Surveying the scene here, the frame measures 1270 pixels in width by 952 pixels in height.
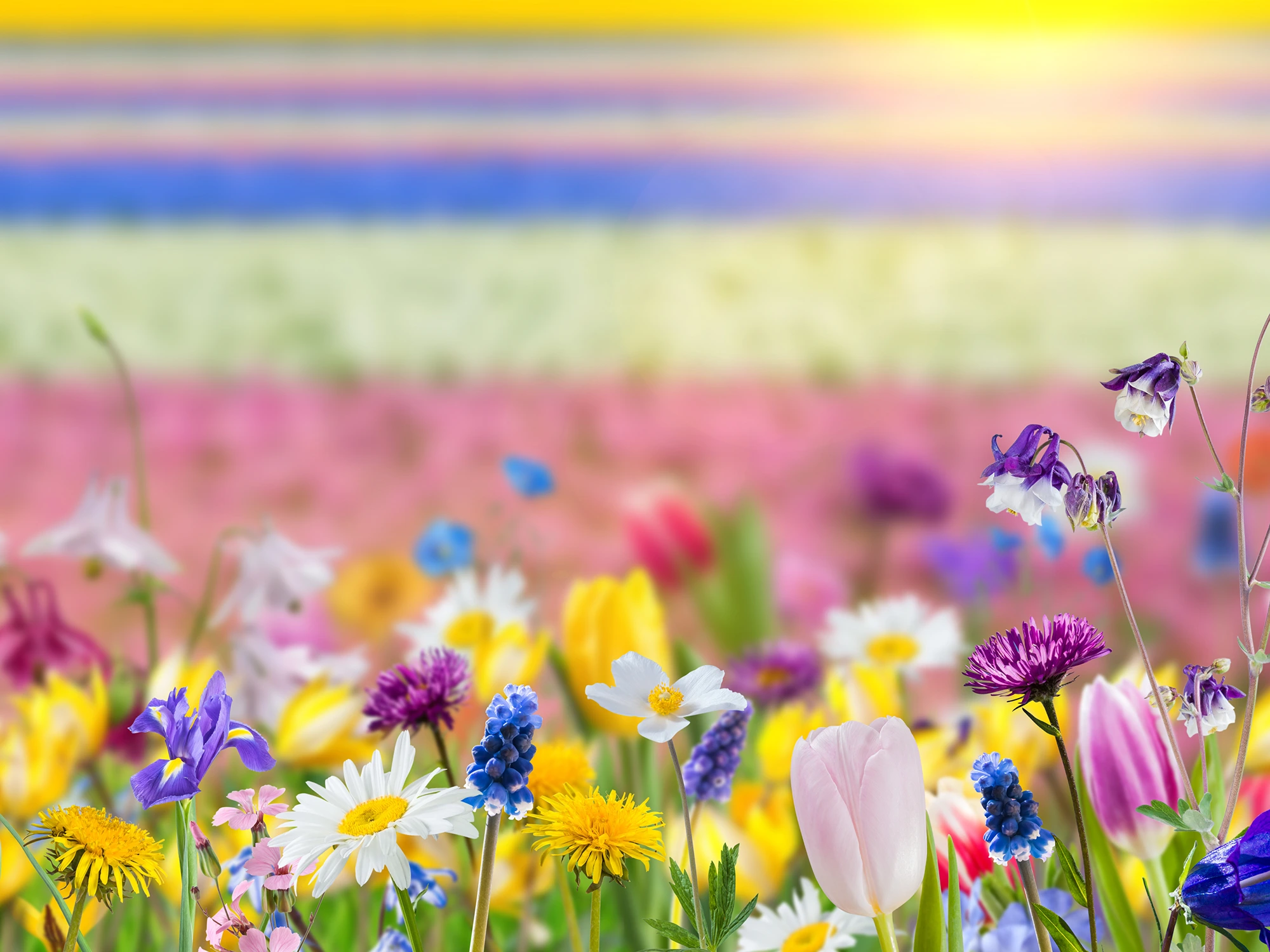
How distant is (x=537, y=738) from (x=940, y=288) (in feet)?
2.62

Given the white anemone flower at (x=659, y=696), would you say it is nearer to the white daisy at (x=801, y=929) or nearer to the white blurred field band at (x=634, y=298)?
the white daisy at (x=801, y=929)

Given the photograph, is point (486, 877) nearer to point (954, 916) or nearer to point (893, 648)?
point (954, 916)

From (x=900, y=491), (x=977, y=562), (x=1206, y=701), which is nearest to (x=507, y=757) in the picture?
(x=1206, y=701)

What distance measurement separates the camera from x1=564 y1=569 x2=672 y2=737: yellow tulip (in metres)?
0.36

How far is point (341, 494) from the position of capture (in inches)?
40.9

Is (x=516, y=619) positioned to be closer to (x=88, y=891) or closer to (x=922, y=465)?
(x=88, y=891)

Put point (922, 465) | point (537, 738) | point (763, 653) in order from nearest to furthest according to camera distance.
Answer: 1. point (537, 738)
2. point (763, 653)
3. point (922, 465)

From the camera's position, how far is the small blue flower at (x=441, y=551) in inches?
27.1

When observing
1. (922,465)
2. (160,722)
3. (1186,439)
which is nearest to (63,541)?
(160,722)

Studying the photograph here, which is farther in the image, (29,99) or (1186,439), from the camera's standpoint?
(29,99)

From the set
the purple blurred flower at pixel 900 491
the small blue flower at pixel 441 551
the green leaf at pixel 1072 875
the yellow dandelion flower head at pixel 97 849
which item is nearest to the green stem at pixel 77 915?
the yellow dandelion flower head at pixel 97 849

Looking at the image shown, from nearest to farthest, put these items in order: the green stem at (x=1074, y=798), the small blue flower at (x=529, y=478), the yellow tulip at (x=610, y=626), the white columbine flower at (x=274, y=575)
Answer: the green stem at (x=1074, y=798), the yellow tulip at (x=610, y=626), the white columbine flower at (x=274, y=575), the small blue flower at (x=529, y=478)

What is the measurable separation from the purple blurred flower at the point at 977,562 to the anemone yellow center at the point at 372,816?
448 millimetres

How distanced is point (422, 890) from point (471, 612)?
0.79 ft
